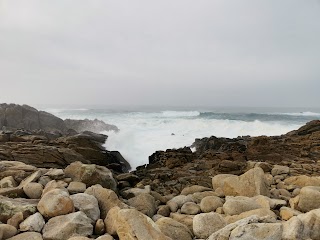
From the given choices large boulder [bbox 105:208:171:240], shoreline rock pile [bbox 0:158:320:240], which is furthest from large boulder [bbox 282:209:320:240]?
large boulder [bbox 105:208:171:240]

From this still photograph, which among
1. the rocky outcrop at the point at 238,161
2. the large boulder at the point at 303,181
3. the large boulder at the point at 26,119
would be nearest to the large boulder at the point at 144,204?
the rocky outcrop at the point at 238,161

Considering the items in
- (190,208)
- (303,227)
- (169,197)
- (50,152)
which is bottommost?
(169,197)

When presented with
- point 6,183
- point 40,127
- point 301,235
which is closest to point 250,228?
point 301,235

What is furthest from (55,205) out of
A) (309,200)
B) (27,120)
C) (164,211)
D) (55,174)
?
(27,120)

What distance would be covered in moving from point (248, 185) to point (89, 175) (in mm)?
3822

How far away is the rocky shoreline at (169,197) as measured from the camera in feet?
15.3

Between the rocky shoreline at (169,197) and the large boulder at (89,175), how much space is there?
23mm

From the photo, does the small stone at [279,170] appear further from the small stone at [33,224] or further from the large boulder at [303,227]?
the small stone at [33,224]

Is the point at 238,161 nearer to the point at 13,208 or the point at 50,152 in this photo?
the point at 50,152

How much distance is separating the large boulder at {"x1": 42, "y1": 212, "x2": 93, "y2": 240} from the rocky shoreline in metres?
0.02

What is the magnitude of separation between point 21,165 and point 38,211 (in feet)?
9.54

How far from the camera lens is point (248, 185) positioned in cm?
734

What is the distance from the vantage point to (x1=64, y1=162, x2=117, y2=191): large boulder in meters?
7.04

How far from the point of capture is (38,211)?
541 centimetres
